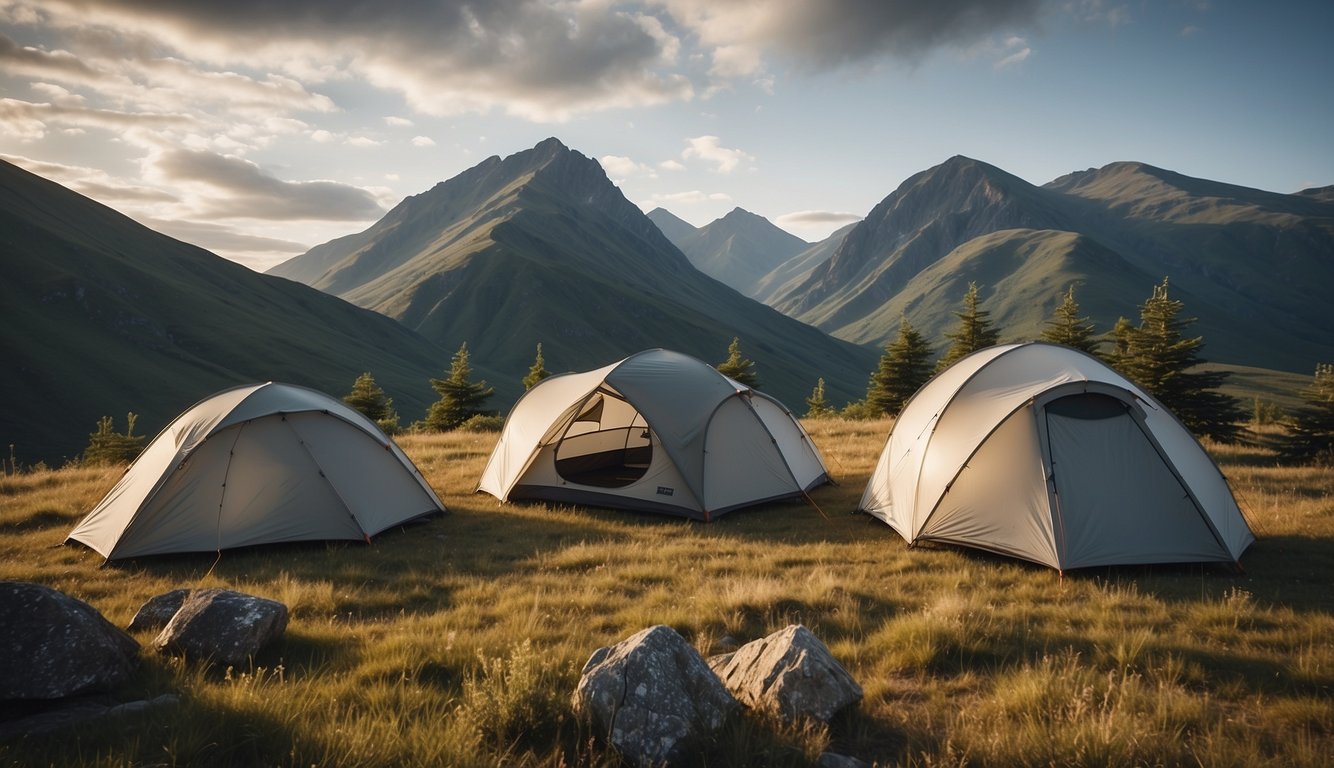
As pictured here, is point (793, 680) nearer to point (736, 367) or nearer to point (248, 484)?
point (248, 484)

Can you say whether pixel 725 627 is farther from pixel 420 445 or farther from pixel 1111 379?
pixel 420 445

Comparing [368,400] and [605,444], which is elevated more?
[368,400]

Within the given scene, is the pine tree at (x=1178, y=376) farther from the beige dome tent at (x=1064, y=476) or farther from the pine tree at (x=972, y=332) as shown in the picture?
the beige dome tent at (x=1064, y=476)

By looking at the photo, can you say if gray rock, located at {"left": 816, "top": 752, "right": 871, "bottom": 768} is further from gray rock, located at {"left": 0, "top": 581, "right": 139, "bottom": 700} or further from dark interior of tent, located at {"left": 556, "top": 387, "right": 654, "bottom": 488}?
dark interior of tent, located at {"left": 556, "top": 387, "right": 654, "bottom": 488}

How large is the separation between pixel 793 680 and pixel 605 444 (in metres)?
11.9

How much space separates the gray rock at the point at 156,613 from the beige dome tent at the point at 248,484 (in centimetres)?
371

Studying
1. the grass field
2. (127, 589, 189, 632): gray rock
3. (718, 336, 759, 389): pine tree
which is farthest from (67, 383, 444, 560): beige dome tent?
(718, 336, 759, 389): pine tree

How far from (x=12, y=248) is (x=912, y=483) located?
181m

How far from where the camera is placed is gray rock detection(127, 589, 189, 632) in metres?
6.60

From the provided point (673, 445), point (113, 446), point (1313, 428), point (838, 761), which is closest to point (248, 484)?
point (673, 445)

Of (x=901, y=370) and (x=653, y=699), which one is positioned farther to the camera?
(x=901, y=370)

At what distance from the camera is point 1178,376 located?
22.5 meters

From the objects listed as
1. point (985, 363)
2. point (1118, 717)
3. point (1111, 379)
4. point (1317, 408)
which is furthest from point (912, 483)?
point (1317, 408)

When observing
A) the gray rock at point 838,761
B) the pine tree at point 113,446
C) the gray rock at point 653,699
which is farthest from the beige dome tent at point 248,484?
the pine tree at point 113,446
